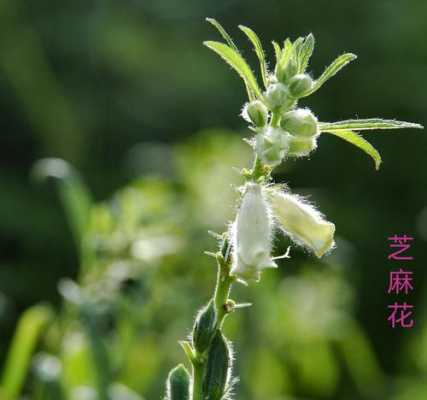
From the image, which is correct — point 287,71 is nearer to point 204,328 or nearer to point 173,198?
point 204,328

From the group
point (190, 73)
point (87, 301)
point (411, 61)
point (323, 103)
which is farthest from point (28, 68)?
point (87, 301)

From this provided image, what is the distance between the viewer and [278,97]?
5.13ft

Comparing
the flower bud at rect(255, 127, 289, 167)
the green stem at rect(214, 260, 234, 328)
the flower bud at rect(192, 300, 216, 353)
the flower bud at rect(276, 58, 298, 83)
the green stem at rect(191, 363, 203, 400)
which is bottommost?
the green stem at rect(191, 363, 203, 400)

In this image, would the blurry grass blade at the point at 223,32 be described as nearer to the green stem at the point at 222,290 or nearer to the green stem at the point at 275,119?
the green stem at the point at 275,119

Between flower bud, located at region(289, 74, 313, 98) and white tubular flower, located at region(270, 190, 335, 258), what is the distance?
0.60 ft

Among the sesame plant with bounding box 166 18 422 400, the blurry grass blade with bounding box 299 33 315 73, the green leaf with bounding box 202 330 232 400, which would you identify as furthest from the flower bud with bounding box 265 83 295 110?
the green leaf with bounding box 202 330 232 400

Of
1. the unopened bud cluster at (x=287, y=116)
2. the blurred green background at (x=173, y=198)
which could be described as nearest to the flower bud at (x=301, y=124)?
the unopened bud cluster at (x=287, y=116)

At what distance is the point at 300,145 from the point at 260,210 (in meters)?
0.13

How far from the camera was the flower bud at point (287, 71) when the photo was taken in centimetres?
162

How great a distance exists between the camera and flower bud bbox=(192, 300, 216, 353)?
1.50m

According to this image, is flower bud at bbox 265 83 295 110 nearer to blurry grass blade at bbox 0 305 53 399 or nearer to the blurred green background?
the blurred green background

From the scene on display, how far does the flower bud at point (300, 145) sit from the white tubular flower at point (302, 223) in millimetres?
90

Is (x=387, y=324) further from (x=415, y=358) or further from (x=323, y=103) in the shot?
(x=323, y=103)

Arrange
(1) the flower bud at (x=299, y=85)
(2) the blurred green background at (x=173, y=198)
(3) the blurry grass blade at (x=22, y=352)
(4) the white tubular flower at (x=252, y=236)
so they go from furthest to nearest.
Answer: (2) the blurred green background at (x=173, y=198)
(3) the blurry grass blade at (x=22, y=352)
(1) the flower bud at (x=299, y=85)
(4) the white tubular flower at (x=252, y=236)
